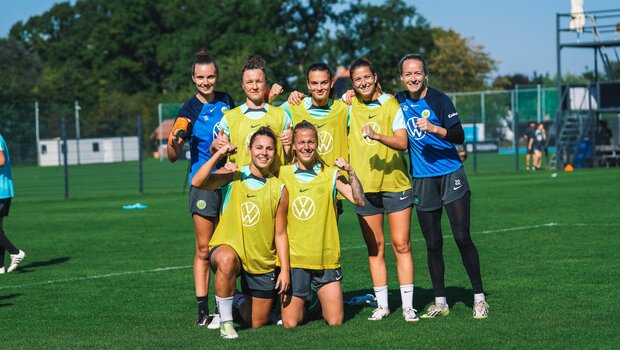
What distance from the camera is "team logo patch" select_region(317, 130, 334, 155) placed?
8.86 m

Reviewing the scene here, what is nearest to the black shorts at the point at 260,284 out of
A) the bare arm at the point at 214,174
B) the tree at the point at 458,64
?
the bare arm at the point at 214,174

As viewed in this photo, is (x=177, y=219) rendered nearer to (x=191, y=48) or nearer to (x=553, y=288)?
(x=553, y=288)

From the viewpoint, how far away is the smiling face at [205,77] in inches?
346

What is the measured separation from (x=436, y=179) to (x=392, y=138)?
720 millimetres

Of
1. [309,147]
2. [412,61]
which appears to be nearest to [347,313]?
[309,147]

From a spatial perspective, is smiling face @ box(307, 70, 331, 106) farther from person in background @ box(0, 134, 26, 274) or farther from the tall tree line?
the tall tree line

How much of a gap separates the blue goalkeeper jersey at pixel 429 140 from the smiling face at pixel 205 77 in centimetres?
163

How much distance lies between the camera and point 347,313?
9227 mm

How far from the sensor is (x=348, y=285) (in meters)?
11.0

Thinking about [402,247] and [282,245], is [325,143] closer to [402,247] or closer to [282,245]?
[282,245]

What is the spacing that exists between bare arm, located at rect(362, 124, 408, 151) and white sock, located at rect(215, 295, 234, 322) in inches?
68.2

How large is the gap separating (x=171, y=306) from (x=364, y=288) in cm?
206

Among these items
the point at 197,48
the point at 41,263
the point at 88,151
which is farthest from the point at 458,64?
the point at 41,263

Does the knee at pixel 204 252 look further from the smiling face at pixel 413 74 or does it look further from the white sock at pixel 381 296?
the smiling face at pixel 413 74
